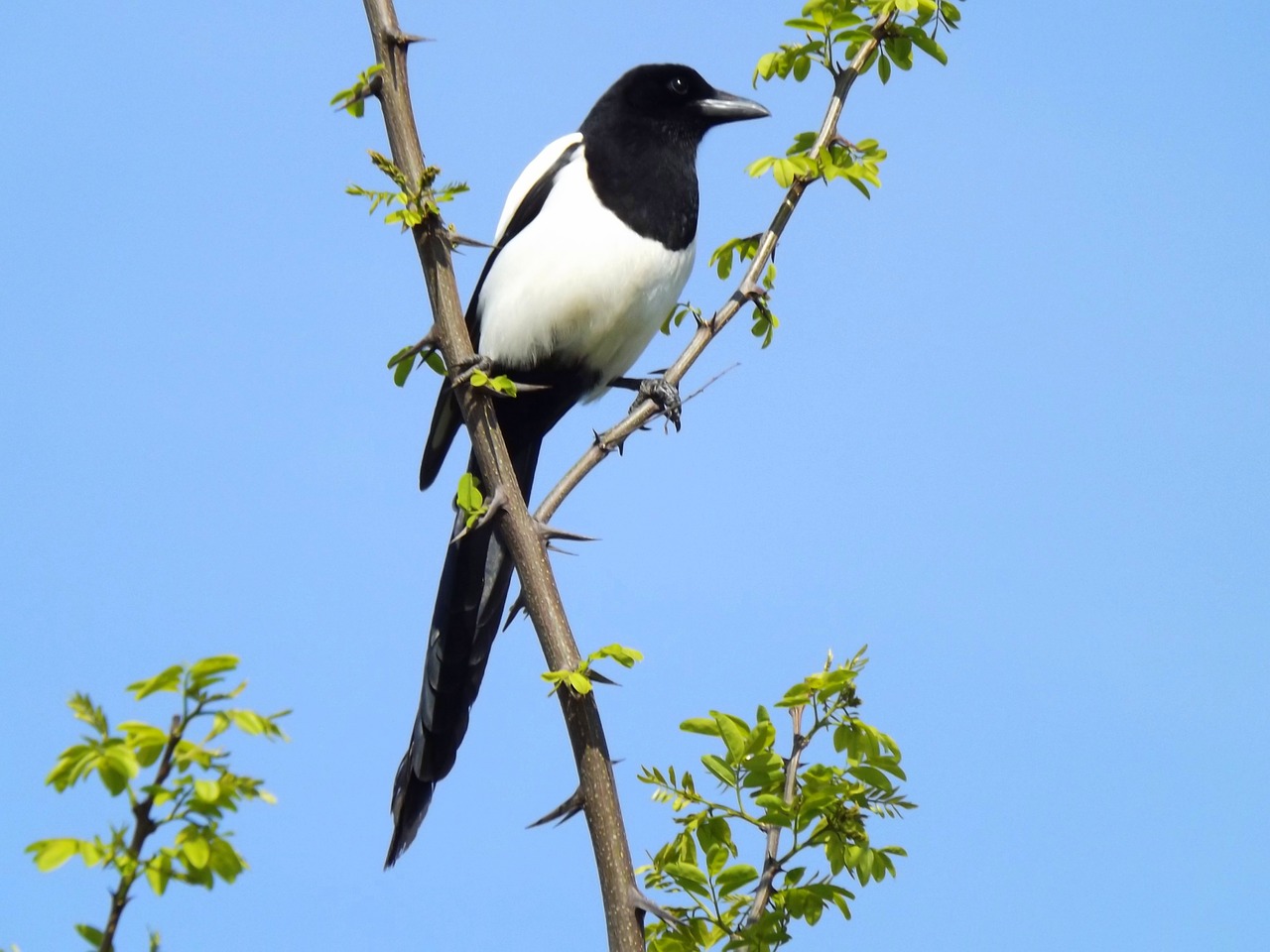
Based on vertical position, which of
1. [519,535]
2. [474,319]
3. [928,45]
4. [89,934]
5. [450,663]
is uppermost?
[474,319]

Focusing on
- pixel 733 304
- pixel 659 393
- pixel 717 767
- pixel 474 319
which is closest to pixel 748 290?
pixel 733 304

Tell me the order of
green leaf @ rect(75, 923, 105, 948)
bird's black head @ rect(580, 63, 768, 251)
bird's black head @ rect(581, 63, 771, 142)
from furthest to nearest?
bird's black head @ rect(581, 63, 771, 142) < bird's black head @ rect(580, 63, 768, 251) < green leaf @ rect(75, 923, 105, 948)

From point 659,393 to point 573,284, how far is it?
2.95ft

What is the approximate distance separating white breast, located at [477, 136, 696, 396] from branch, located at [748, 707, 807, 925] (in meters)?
2.23

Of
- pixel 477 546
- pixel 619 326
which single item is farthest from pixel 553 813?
pixel 619 326

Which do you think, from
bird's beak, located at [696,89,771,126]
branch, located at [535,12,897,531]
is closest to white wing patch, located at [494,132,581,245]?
bird's beak, located at [696,89,771,126]

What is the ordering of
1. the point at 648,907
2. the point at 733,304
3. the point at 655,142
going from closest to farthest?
the point at 648,907 < the point at 733,304 < the point at 655,142

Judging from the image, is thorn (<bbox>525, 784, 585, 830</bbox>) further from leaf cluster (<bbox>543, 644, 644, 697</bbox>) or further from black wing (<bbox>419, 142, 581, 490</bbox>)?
black wing (<bbox>419, 142, 581, 490</bbox>)

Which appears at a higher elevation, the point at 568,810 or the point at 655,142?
the point at 655,142

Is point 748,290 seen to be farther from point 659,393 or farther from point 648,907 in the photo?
point 648,907

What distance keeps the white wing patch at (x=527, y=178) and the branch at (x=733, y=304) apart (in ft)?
5.48

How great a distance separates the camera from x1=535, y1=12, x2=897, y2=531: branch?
9.74ft

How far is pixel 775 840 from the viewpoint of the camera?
2418 mm

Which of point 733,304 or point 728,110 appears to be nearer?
point 733,304
